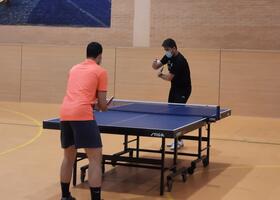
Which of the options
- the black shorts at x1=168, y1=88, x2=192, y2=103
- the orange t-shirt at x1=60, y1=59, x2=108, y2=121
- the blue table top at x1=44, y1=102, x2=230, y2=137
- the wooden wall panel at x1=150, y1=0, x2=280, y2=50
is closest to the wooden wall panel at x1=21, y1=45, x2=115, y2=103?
the wooden wall panel at x1=150, y1=0, x2=280, y2=50

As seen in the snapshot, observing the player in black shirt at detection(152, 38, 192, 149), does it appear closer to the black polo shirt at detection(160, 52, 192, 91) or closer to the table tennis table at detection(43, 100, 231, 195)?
the black polo shirt at detection(160, 52, 192, 91)

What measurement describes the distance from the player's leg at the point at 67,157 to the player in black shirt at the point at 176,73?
3.19 meters

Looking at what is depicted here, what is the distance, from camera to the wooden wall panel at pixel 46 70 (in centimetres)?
1537

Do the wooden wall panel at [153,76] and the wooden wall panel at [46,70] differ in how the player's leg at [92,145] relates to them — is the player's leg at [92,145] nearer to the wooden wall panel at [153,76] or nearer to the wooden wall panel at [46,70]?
the wooden wall panel at [153,76]

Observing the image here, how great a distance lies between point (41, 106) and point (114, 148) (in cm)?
652

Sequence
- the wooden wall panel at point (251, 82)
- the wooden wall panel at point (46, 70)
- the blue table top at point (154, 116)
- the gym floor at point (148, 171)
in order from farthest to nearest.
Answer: the wooden wall panel at point (46, 70) < the wooden wall panel at point (251, 82) < the gym floor at point (148, 171) < the blue table top at point (154, 116)

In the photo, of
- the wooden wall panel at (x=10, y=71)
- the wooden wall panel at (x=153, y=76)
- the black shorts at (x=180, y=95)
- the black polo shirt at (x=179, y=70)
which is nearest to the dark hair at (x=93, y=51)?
the black polo shirt at (x=179, y=70)

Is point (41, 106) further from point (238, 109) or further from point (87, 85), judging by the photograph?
point (87, 85)

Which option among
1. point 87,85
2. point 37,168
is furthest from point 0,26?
point 87,85

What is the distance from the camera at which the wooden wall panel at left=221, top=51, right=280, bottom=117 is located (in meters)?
13.7

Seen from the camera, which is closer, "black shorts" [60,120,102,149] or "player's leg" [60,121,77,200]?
"black shorts" [60,120,102,149]

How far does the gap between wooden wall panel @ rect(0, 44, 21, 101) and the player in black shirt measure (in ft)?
26.3

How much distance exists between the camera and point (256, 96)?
13.8 metres

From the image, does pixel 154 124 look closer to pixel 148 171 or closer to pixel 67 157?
pixel 67 157
